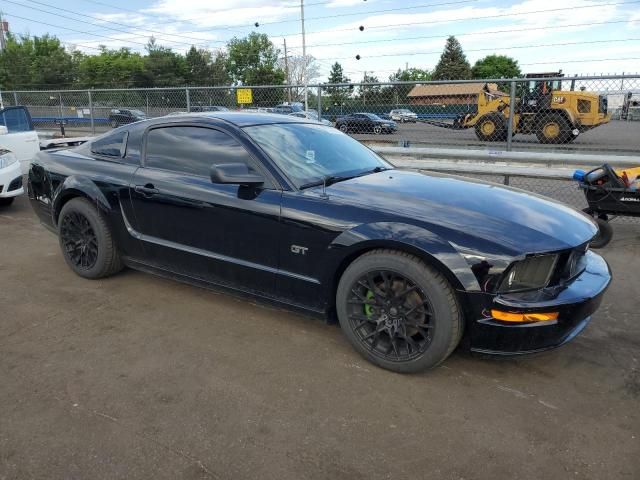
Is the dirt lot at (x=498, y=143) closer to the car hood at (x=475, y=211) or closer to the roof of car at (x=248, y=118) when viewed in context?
the roof of car at (x=248, y=118)

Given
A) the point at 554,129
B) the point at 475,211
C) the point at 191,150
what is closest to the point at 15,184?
the point at 191,150

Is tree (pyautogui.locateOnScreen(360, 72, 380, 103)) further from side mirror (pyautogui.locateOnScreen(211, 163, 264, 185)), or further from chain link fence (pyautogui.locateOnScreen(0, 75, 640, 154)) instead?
side mirror (pyautogui.locateOnScreen(211, 163, 264, 185))

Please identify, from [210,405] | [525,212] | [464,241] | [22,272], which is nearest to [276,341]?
[210,405]

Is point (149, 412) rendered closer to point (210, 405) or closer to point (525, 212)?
point (210, 405)

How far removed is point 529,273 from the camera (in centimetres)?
270

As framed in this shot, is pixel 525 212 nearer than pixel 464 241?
No

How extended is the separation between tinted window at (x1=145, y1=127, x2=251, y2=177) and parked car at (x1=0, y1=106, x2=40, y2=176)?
494cm

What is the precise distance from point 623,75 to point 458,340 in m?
6.68

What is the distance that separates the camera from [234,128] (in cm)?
359

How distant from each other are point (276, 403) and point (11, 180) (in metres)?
6.16

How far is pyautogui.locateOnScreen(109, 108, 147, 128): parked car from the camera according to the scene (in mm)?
13328

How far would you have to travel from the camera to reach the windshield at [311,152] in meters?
3.44

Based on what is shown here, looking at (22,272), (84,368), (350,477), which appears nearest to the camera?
(350,477)

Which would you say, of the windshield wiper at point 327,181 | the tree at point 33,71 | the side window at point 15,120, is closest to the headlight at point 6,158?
the side window at point 15,120
